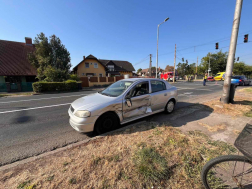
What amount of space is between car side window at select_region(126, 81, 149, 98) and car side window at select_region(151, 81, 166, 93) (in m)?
0.28

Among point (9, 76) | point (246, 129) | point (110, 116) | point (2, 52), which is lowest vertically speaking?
point (110, 116)

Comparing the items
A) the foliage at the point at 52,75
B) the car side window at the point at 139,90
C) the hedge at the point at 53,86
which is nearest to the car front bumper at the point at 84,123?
the car side window at the point at 139,90

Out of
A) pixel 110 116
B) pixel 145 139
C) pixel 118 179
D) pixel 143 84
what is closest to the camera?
pixel 118 179

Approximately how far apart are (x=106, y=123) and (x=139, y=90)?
1.56m

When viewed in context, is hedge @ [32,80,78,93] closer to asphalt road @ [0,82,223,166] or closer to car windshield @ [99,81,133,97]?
asphalt road @ [0,82,223,166]

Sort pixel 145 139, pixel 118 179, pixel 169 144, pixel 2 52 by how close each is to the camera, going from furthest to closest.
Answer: pixel 2 52
pixel 145 139
pixel 169 144
pixel 118 179

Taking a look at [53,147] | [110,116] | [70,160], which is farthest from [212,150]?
[53,147]

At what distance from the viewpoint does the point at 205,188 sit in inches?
63.5

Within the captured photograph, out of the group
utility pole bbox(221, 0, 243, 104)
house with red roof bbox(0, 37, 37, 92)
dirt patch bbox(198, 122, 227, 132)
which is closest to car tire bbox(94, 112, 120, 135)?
dirt patch bbox(198, 122, 227, 132)

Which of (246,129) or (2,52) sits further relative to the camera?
(2,52)

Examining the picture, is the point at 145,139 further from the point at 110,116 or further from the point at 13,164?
the point at 13,164

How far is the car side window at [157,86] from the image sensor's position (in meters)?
4.15

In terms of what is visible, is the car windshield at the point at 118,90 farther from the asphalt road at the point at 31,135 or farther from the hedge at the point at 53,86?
the hedge at the point at 53,86

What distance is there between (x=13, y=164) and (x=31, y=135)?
1.32m
